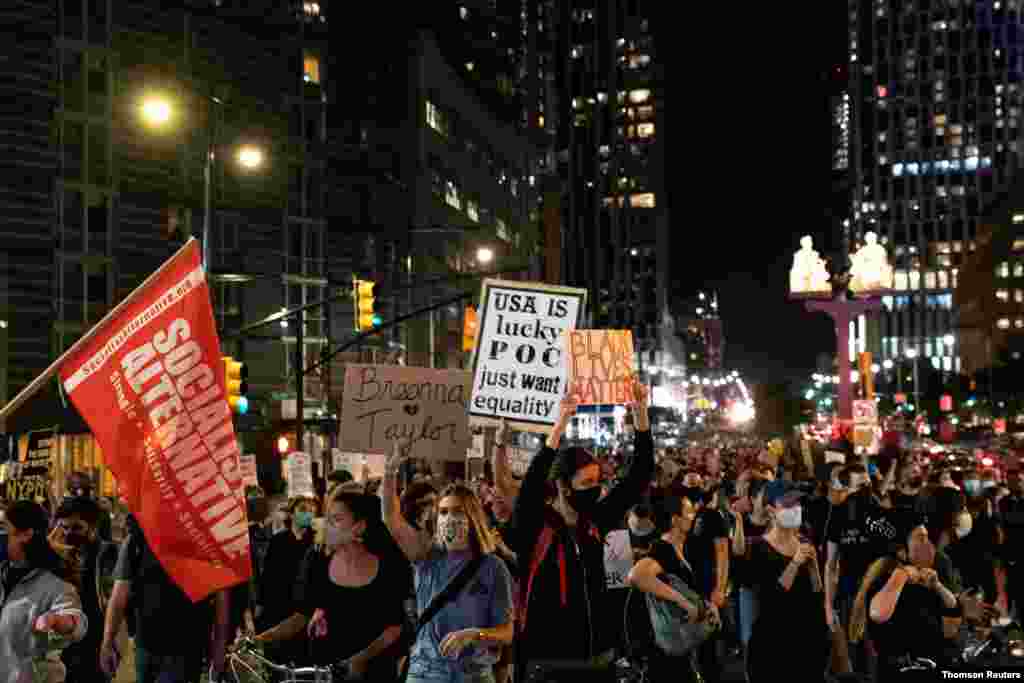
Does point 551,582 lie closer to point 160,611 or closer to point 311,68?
point 160,611

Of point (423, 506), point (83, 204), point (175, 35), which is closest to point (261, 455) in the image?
point (83, 204)

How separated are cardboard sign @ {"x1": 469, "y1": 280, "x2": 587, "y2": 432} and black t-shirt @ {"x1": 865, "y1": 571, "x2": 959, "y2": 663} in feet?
9.99

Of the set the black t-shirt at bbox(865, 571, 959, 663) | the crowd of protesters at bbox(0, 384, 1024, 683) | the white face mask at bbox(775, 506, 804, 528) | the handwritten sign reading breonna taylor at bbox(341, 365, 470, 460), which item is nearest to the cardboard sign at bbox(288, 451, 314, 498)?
the crowd of protesters at bbox(0, 384, 1024, 683)

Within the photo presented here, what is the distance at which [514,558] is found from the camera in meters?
7.50

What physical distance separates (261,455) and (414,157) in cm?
2556

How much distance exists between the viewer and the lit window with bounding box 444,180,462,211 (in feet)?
238

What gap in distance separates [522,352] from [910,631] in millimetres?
3633

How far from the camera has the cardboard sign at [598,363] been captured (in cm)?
1070

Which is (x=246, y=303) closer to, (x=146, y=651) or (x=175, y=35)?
(x=175, y=35)

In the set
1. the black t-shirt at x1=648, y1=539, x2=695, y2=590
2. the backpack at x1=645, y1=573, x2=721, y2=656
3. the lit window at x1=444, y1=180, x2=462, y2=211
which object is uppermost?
the lit window at x1=444, y1=180, x2=462, y2=211

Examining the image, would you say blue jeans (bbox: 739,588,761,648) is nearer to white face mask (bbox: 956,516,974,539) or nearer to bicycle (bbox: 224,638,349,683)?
bicycle (bbox: 224,638,349,683)

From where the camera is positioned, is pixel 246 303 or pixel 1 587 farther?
pixel 246 303

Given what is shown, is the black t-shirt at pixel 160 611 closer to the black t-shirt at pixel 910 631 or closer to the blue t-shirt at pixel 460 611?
the blue t-shirt at pixel 460 611

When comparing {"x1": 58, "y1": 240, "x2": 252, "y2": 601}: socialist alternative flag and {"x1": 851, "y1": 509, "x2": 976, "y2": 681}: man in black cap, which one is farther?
{"x1": 851, "y1": 509, "x2": 976, "y2": 681}: man in black cap
